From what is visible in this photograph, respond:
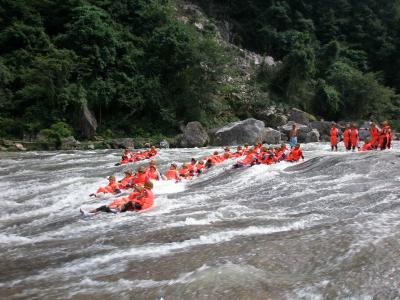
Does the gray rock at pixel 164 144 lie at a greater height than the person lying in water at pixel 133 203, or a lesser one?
greater

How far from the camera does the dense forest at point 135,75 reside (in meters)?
33.6

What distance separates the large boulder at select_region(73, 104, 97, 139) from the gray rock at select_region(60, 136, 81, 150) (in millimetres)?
2858

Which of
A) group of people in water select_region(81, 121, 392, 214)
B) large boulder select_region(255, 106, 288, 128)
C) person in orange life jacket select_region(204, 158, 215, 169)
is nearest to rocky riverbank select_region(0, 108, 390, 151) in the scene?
large boulder select_region(255, 106, 288, 128)

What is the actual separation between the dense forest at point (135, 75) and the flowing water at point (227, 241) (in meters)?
22.4

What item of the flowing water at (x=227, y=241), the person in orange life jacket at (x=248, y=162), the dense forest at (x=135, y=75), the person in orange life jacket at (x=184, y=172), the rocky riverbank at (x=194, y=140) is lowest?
the flowing water at (x=227, y=241)

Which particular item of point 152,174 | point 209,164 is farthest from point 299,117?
point 152,174

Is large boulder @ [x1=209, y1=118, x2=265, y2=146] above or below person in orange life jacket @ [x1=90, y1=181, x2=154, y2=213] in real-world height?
above

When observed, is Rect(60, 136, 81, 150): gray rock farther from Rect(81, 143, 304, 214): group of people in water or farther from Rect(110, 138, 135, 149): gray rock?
Rect(81, 143, 304, 214): group of people in water

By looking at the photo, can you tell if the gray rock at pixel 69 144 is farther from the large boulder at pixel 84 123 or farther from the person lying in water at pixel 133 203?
the person lying in water at pixel 133 203

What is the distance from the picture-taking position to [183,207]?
991 cm

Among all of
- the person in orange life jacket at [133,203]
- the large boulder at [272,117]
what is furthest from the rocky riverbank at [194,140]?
the person in orange life jacket at [133,203]

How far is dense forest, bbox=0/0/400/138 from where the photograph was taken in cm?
3362

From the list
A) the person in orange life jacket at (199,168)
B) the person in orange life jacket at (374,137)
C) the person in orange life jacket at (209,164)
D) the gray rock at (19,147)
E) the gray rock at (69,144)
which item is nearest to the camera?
the person in orange life jacket at (199,168)

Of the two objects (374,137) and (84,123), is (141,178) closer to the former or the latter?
(374,137)
